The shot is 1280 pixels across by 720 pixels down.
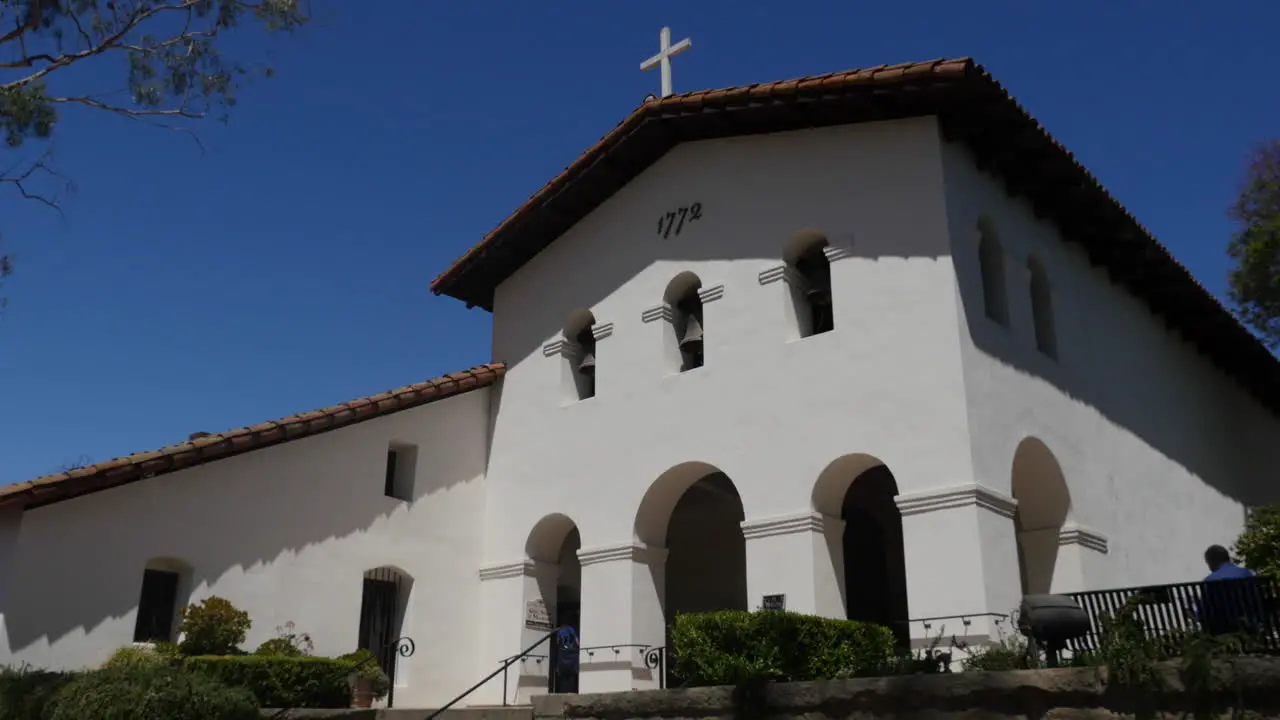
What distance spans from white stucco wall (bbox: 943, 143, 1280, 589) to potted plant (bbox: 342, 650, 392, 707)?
7.81 meters

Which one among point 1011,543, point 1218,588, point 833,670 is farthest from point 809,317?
point 1218,588

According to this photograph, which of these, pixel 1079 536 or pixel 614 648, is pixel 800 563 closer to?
pixel 614 648

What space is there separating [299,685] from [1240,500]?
658 inches

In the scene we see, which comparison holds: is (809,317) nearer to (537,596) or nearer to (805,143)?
(805,143)

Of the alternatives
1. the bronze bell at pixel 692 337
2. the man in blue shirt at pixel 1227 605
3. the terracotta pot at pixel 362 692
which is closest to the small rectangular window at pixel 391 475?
the terracotta pot at pixel 362 692

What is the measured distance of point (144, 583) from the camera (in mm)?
13672

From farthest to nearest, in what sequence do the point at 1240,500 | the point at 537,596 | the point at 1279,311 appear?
the point at 1279,311 → the point at 1240,500 → the point at 537,596

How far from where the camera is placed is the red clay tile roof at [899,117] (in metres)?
13.2

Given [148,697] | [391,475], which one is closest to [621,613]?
[391,475]

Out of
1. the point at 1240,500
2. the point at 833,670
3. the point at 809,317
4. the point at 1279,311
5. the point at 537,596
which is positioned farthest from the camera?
the point at 1279,311

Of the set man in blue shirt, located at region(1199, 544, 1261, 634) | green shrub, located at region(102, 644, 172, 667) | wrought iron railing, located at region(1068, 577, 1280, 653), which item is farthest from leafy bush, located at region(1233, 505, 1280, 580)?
green shrub, located at region(102, 644, 172, 667)

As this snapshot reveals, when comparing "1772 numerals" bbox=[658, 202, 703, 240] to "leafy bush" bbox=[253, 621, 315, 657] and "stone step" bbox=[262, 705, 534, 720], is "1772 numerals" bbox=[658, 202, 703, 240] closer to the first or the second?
"stone step" bbox=[262, 705, 534, 720]

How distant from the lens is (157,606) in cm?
1372

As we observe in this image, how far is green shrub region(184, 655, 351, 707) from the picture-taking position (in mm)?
12445
